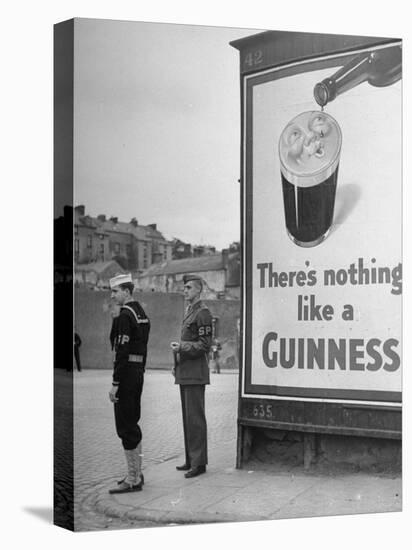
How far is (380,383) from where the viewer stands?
33.4 ft

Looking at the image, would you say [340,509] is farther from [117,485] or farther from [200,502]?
[117,485]

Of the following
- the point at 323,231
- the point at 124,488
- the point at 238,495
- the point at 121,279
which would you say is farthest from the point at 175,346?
the point at 323,231

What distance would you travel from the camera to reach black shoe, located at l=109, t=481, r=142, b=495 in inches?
369

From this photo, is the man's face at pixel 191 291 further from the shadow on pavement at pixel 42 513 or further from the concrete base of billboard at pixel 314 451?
the shadow on pavement at pixel 42 513

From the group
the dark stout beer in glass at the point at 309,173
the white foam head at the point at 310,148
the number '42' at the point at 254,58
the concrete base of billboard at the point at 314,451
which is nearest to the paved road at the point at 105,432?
the concrete base of billboard at the point at 314,451

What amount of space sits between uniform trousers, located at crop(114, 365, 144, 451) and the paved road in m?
0.04

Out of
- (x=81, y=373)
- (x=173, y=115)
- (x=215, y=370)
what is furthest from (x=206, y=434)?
(x=173, y=115)

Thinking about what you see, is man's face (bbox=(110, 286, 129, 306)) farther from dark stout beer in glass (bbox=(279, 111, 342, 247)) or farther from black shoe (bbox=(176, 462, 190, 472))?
dark stout beer in glass (bbox=(279, 111, 342, 247))

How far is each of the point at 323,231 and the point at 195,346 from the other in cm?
127

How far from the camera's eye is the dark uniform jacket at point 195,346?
31.8 ft

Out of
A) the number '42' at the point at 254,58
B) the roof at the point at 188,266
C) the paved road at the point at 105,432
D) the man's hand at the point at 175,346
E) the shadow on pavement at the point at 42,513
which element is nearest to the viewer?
the paved road at the point at 105,432

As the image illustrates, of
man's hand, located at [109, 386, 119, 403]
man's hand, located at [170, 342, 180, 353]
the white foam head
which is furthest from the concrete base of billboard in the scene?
the white foam head

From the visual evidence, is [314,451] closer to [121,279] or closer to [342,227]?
[342,227]

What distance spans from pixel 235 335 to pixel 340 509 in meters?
1.42
